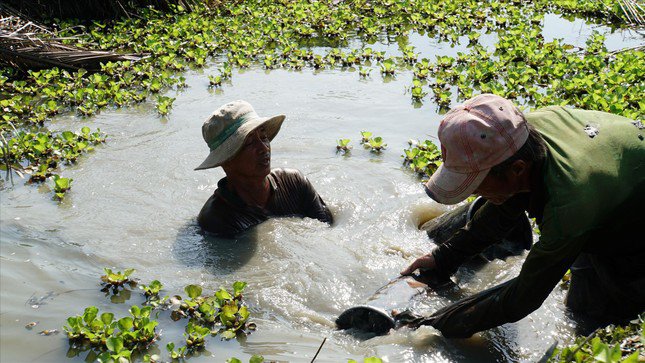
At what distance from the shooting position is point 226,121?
15.7ft

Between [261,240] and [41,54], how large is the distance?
15.2 feet

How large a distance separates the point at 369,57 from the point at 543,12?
11.1ft

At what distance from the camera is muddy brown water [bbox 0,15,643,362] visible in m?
3.76

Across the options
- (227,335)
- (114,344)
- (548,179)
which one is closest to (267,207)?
(227,335)

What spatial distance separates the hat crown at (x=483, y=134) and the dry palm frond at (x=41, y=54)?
6.50 m

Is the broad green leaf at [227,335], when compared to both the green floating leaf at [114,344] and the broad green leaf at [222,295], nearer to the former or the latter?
the broad green leaf at [222,295]

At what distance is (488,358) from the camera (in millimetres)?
3590

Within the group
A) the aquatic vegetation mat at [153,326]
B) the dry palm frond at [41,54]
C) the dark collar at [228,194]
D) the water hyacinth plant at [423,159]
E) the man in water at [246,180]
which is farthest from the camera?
the dry palm frond at [41,54]

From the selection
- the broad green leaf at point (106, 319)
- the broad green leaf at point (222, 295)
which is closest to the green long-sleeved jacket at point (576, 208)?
the broad green leaf at point (222, 295)

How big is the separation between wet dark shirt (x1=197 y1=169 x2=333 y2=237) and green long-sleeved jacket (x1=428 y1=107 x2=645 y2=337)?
2095mm

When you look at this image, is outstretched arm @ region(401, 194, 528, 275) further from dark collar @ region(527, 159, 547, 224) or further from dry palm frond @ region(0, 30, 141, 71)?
dry palm frond @ region(0, 30, 141, 71)

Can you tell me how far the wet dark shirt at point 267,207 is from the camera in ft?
16.6

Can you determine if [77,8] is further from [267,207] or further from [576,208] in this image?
[576,208]

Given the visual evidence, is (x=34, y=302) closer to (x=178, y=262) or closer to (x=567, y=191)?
(x=178, y=262)
